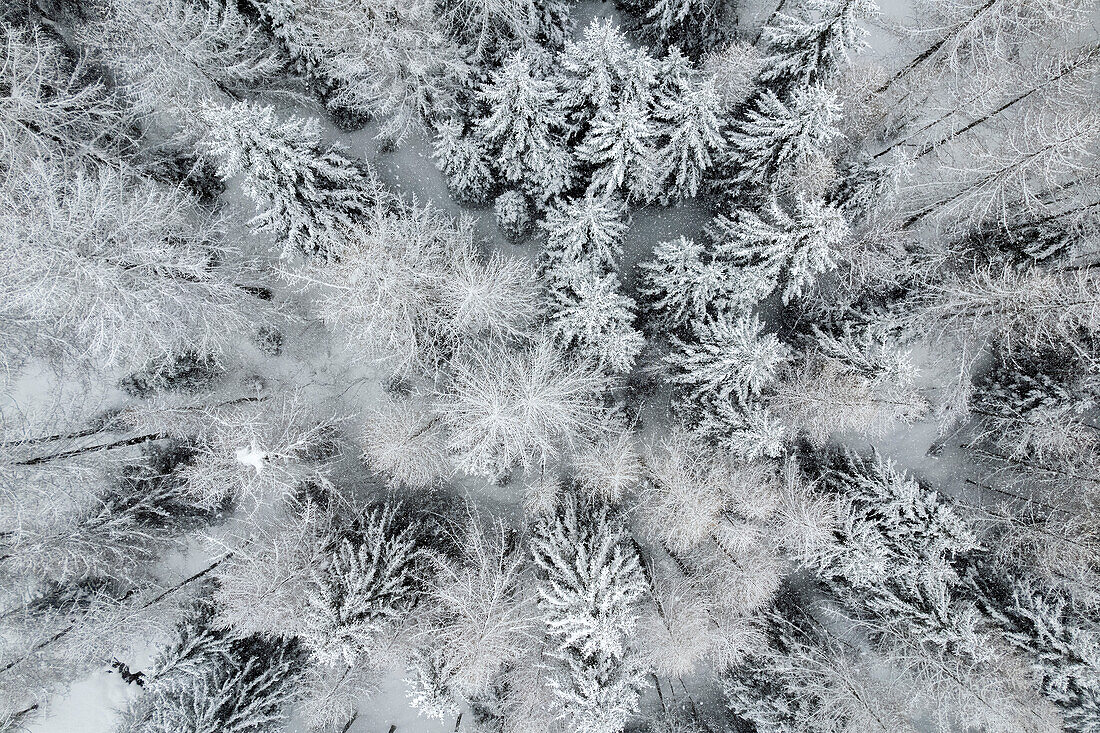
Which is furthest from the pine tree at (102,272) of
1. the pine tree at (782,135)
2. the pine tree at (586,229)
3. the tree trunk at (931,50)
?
the tree trunk at (931,50)

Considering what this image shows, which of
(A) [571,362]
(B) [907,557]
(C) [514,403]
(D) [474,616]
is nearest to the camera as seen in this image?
(D) [474,616]

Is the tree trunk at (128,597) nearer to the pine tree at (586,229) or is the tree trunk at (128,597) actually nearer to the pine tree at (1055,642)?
the pine tree at (586,229)

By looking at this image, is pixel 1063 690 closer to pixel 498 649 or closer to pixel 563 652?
pixel 563 652

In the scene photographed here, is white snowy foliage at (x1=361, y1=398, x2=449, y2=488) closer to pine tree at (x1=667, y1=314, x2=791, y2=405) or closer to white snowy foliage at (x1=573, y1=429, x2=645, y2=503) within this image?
white snowy foliage at (x1=573, y1=429, x2=645, y2=503)

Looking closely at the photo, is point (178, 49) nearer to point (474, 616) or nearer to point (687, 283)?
point (687, 283)

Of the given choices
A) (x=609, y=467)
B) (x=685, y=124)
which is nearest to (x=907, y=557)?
(x=609, y=467)

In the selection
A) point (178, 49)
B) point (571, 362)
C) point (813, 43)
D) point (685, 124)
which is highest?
point (813, 43)

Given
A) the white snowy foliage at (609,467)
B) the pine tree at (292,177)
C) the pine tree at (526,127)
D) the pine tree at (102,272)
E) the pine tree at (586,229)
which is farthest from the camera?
the white snowy foliage at (609,467)

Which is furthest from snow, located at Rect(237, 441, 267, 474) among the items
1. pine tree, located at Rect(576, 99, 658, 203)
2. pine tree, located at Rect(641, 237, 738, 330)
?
pine tree, located at Rect(641, 237, 738, 330)
